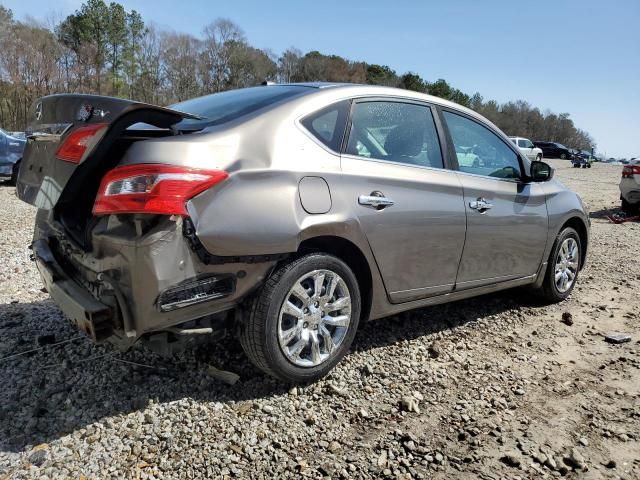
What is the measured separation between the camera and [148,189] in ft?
7.59

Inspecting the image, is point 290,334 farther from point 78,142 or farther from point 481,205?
point 481,205

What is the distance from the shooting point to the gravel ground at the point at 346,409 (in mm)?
2404

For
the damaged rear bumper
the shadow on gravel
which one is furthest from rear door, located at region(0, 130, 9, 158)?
the damaged rear bumper

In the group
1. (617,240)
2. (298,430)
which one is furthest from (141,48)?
(298,430)

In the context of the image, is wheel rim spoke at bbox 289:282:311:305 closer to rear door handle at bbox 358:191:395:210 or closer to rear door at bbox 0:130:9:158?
rear door handle at bbox 358:191:395:210

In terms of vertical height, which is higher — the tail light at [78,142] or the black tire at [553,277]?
the tail light at [78,142]

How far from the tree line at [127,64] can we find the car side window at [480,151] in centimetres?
3224

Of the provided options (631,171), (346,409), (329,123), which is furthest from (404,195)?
(631,171)

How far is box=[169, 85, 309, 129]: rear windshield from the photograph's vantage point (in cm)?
279

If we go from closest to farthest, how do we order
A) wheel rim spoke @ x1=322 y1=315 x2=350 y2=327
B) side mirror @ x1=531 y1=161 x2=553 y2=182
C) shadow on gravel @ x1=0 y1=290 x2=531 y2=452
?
1. shadow on gravel @ x1=0 y1=290 x2=531 y2=452
2. wheel rim spoke @ x1=322 y1=315 x2=350 y2=327
3. side mirror @ x1=531 y1=161 x2=553 y2=182

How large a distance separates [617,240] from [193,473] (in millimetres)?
8025

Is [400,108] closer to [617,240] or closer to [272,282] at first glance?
[272,282]

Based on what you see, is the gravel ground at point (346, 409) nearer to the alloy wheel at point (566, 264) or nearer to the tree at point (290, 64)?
the alloy wheel at point (566, 264)

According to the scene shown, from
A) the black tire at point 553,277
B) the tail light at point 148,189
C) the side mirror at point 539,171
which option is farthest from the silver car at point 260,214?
the black tire at point 553,277
